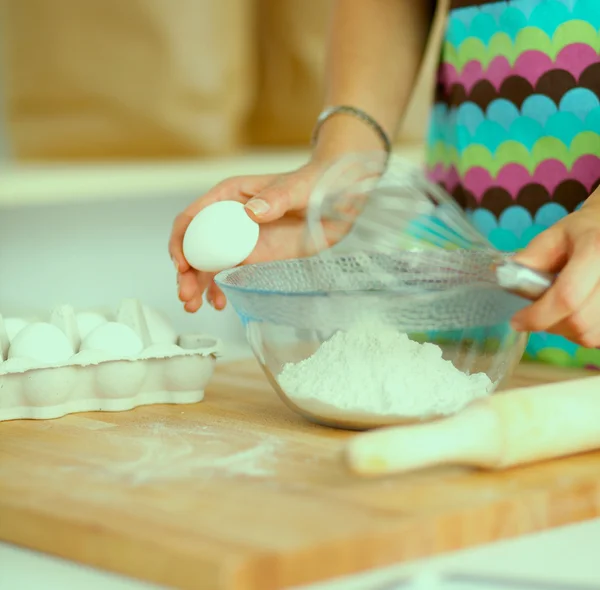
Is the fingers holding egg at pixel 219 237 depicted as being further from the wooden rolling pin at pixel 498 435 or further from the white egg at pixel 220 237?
the wooden rolling pin at pixel 498 435

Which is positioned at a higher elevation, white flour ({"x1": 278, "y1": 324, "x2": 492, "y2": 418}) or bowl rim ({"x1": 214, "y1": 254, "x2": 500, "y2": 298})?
bowl rim ({"x1": 214, "y1": 254, "x2": 500, "y2": 298})

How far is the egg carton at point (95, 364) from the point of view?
0.77 m

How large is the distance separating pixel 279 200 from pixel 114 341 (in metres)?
0.17

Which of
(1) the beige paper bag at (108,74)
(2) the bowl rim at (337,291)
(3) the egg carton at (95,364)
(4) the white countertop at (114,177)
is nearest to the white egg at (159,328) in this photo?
(3) the egg carton at (95,364)

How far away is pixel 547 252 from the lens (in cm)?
68

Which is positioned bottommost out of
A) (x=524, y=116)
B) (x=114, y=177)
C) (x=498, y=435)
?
(x=114, y=177)

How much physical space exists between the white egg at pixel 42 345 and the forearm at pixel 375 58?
336 mm

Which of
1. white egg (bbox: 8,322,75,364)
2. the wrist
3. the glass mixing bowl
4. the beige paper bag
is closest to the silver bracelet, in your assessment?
the wrist

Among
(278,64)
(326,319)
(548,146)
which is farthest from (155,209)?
(326,319)

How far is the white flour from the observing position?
0.70 metres

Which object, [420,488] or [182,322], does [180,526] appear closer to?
[420,488]

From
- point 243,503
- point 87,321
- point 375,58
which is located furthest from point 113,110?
point 243,503

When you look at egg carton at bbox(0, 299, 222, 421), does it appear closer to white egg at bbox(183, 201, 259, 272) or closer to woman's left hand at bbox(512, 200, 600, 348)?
white egg at bbox(183, 201, 259, 272)

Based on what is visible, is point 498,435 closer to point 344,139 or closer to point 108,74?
point 344,139
